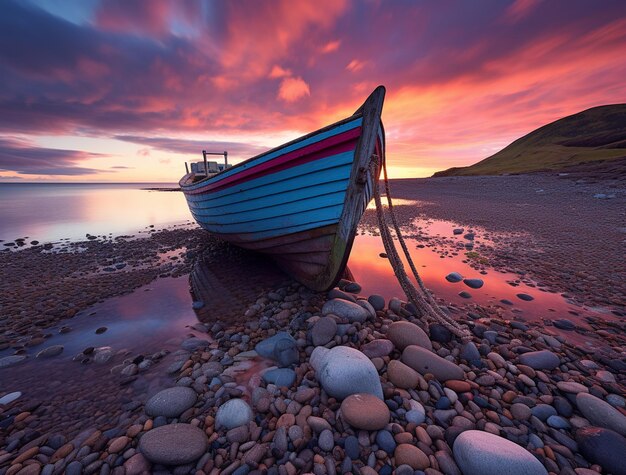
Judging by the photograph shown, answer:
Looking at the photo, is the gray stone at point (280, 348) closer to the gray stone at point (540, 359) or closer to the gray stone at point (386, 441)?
the gray stone at point (386, 441)

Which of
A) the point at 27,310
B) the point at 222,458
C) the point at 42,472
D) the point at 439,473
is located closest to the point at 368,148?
the point at 439,473

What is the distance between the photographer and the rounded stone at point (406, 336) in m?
3.88

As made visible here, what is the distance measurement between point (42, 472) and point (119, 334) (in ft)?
9.57

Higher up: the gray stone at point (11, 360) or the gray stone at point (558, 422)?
the gray stone at point (11, 360)

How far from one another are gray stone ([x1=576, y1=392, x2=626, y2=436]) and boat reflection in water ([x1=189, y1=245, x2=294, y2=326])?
511 centimetres

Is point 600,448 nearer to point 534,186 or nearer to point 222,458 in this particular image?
point 222,458

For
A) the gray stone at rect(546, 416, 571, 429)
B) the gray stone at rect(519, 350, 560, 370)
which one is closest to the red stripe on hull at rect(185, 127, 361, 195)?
the gray stone at rect(519, 350, 560, 370)

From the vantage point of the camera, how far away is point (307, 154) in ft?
15.1

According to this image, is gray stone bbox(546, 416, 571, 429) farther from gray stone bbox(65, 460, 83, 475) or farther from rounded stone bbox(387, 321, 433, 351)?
gray stone bbox(65, 460, 83, 475)

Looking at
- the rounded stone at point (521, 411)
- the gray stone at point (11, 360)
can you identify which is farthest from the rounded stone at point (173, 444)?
the gray stone at point (11, 360)

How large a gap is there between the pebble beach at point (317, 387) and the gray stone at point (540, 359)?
0.07 ft

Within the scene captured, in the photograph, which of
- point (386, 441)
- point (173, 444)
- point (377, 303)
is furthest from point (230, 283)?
point (386, 441)

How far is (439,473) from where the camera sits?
2.23m

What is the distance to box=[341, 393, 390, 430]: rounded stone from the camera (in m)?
2.63
